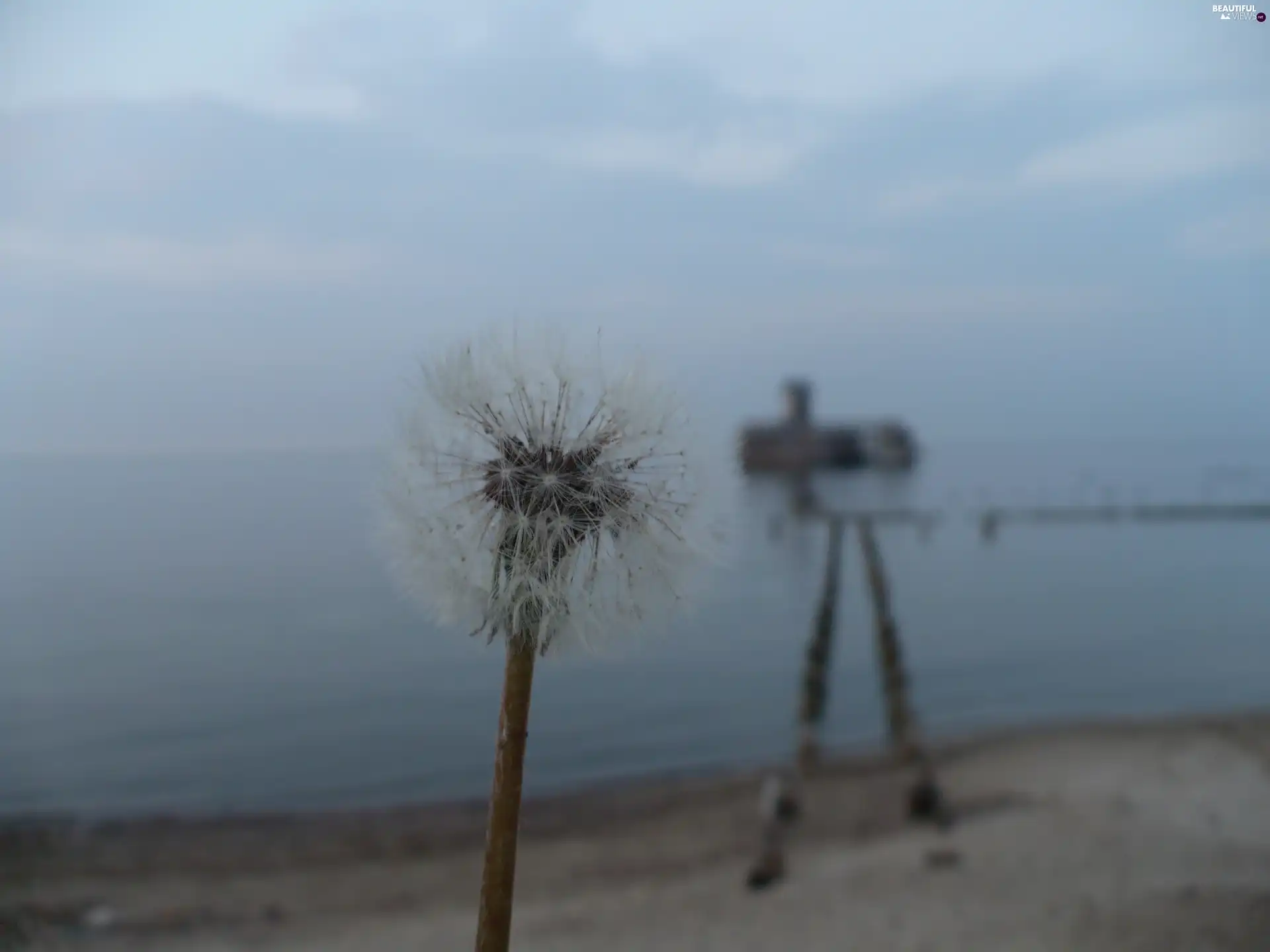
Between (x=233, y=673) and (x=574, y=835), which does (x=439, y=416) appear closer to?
(x=574, y=835)

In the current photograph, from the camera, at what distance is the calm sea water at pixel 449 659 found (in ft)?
43.5

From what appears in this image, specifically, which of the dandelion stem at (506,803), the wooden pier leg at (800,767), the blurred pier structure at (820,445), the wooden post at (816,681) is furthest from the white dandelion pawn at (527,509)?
the blurred pier structure at (820,445)

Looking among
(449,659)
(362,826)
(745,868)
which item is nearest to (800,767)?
(745,868)

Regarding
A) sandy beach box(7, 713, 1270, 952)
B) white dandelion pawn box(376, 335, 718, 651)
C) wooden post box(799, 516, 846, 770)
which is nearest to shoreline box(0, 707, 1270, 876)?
sandy beach box(7, 713, 1270, 952)

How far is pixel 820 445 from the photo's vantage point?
47875 mm

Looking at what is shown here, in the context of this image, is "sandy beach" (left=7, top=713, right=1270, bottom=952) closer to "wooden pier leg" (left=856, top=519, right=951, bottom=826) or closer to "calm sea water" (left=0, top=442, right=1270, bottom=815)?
"wooden pier leg" (left=856, top=519, right=951, bottom=826)

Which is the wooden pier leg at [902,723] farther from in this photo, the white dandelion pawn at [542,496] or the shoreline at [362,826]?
the white dandelion pawn at [542,496]

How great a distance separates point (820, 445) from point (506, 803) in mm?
47603

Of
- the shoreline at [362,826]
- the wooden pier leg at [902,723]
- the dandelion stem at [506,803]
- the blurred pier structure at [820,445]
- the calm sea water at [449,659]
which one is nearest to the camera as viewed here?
the dandelion stem at [506,803]

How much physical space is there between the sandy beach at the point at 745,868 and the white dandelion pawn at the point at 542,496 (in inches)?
175

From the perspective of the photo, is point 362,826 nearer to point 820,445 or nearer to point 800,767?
point 800,767

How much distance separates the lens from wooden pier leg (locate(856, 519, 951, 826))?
9.30 m

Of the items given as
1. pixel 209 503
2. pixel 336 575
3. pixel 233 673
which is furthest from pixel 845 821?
pixel 209 503

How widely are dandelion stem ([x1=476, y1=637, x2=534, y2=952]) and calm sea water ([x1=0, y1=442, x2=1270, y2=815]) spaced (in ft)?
0.93
